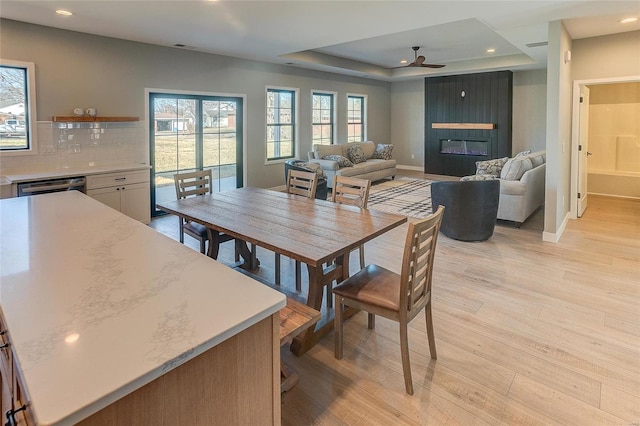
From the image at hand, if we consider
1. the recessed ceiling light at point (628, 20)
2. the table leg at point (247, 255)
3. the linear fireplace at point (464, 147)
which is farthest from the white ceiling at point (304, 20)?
the linear fireplace at point (464, 147)

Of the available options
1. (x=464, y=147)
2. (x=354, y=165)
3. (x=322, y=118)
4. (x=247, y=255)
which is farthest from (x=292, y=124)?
(x=247, y=255)

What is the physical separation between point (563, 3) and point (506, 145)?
5.74 metres

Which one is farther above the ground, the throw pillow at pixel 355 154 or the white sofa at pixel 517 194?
the throw pillow at pixel 355 154

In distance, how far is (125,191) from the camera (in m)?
5.36

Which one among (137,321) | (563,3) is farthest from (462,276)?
(137,321)

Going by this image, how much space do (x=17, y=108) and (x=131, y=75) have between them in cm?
152

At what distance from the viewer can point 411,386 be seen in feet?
7.00

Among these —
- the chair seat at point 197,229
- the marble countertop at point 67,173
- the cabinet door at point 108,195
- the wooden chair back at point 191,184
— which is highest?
the marble countertop at point 67,173

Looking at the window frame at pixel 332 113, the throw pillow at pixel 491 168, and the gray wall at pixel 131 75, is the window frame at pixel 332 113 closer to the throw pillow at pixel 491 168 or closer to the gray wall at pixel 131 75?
the gray wall at pixel 131 75

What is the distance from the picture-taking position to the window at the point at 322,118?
908cm

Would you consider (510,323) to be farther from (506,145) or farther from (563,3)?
(506,145)

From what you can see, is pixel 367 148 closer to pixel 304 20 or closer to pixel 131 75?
pixel 304 20

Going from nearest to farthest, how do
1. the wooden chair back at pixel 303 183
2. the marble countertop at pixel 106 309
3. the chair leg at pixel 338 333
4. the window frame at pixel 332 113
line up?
the marble countertop at pixel 106 309 < the chair leg at pixel 338 333 < the wooden chair back at pixel 303 183 < the window frame at pixel 332 113

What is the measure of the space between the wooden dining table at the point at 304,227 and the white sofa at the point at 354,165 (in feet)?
14.8
